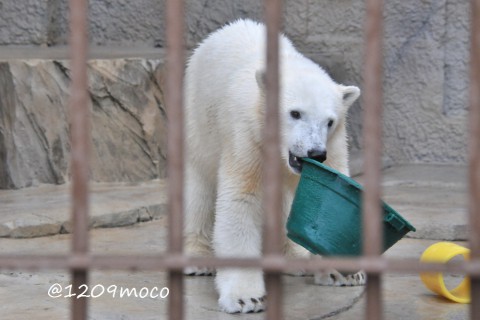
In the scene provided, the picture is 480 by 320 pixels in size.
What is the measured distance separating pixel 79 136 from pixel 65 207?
3.12 metres

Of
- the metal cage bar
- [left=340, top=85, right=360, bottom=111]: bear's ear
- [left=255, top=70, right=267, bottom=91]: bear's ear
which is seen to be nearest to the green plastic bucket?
[left=255, top=70, right=267, bottom=91]: bear's ear

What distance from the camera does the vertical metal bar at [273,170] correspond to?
4.96 feet

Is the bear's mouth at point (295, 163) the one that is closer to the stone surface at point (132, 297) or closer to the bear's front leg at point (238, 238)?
the bear's front leg at point (238, 238)

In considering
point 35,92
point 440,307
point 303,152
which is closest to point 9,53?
point 35,92

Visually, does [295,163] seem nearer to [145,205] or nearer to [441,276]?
[441,276]

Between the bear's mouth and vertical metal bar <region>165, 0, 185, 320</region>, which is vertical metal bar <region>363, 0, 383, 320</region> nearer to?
vertical metal bar <region>165, 0, 185, 320</region>

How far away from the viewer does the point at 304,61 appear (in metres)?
3.63

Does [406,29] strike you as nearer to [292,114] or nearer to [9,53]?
[9,53]

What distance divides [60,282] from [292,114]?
3.43ft

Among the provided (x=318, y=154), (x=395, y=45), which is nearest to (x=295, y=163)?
(x=318, y=154)

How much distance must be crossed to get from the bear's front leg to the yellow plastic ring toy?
0.57 metres

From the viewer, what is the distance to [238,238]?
3.25 m

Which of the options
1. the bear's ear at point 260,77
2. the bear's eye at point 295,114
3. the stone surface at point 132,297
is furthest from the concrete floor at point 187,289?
the bear's ear at point 260,77

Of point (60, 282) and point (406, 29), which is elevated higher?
point (406, 29)
